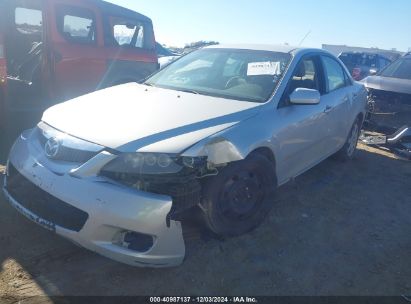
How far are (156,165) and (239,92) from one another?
1.38m

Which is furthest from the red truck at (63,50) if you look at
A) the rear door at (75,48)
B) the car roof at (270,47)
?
the car roof at (270,47)

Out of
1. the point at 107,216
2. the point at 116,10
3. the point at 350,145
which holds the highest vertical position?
the point at 116,10

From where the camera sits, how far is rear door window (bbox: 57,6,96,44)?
5625mm

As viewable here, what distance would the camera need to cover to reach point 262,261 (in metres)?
3.09

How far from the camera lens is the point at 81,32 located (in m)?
6.00

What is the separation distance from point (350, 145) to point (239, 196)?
3.23 m

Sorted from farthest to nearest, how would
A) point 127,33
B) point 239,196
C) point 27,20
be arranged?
point 127,33
point 27,20
point 239,196

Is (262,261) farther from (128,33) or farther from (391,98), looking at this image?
(391,98)

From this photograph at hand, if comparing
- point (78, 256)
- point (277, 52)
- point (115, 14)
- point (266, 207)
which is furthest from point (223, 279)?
point (115, 14)

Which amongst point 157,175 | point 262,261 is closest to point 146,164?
point 157,175

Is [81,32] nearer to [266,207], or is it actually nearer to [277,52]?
[277,52]

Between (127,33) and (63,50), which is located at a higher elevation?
(127,33)

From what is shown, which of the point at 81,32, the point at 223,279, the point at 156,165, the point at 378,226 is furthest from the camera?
the point at 81,32

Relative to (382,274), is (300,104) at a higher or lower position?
higher
